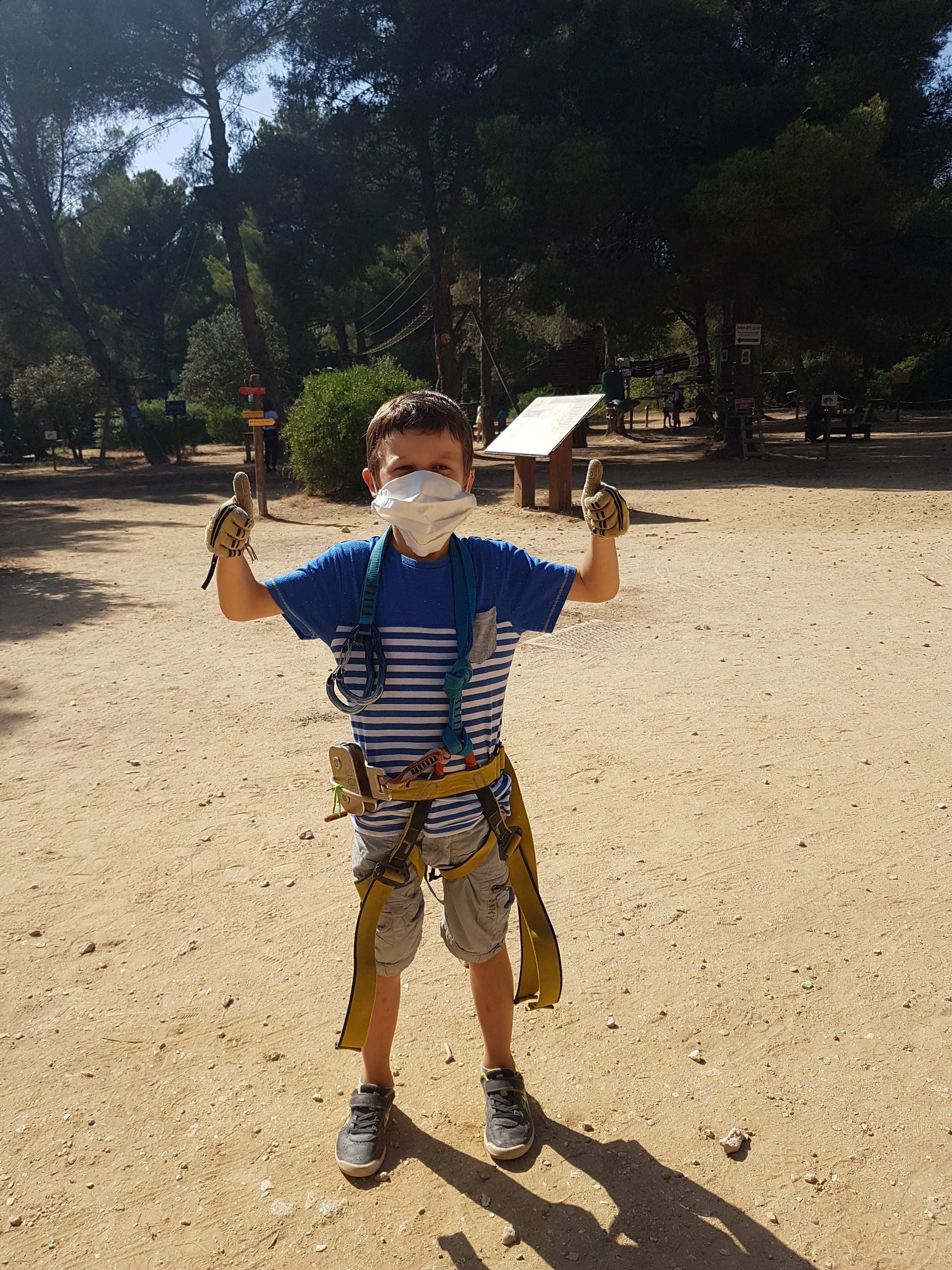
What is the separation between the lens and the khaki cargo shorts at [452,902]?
1.81 metres

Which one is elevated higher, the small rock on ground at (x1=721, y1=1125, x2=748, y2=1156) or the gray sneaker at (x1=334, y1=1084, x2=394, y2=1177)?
the gray sneaker at (x1=334, y1=1084, x2=394, y2=1177)

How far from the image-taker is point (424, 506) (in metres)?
1.68

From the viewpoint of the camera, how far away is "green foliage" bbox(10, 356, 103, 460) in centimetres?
2503

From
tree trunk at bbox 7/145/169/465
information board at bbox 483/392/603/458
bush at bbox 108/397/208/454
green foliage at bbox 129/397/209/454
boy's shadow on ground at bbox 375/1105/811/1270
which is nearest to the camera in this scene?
boy's shadow on ground at bbox 375/1105/811/1270

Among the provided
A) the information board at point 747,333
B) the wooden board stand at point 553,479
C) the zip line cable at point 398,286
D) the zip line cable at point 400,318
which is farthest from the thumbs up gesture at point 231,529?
the zip line cable at point 398,286

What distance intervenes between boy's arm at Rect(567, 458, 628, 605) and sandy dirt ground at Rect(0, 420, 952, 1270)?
1.16 meters

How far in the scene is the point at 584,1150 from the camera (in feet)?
6.28

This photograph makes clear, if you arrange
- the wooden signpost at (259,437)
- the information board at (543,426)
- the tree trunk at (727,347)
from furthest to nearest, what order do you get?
the tree trunk at (727,347) < the wooden signpost at (259,437) < the information board at (543,426)

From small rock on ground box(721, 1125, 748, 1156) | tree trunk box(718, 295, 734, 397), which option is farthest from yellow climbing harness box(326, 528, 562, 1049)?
tree trunk box(718, 295, 734, 397)

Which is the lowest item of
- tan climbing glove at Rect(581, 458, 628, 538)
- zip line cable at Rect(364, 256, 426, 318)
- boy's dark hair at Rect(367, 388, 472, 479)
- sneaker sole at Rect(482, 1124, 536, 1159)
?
sneaker sole at Rect(482, 1124, 536, 1159)

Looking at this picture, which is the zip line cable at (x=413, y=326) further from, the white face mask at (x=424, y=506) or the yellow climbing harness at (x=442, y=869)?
the yellow climbing harness at (x=442, y=869)

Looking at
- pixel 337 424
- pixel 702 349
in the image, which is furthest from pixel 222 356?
pixel 337 424

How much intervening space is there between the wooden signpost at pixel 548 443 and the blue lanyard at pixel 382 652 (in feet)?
27.5

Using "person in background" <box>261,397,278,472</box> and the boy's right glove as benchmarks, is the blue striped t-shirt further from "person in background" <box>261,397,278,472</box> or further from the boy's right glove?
"person in background" <box>261,397,278,472</box>
